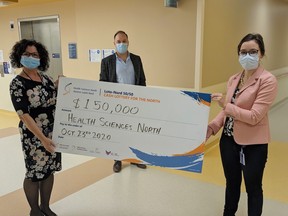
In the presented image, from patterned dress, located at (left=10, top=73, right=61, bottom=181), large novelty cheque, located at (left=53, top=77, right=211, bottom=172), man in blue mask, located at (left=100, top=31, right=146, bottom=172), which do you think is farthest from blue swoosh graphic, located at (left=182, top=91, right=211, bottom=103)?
man in blue mask, located at (left=100, top=31, right=146, bottom=172)

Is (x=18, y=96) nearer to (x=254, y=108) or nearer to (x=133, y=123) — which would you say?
(x=133, y=123)

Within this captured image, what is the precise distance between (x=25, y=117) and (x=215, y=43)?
290 centimetres

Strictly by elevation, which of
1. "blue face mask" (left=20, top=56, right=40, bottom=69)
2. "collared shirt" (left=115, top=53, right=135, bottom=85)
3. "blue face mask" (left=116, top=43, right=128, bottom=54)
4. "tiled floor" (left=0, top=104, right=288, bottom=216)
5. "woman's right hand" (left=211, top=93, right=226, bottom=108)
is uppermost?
"blue face mask" (left=116, top=43, right=128, bottom=54)

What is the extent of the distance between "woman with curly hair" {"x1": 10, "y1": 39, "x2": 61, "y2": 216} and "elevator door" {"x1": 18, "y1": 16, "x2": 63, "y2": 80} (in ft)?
11.2

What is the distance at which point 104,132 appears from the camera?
2104 mm

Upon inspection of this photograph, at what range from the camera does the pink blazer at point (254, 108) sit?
1.74m

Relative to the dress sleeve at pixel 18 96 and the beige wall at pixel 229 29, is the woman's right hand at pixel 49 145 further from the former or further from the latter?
the beige wall at pixel 229 29

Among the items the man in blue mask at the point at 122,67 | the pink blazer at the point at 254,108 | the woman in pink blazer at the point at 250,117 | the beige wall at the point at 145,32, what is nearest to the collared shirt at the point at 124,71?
the man in blue mask at the point at 122,67

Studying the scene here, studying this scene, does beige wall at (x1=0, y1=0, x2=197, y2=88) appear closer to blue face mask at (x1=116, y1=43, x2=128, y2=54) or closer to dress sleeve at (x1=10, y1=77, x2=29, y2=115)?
blue face mask at (x1=116, y1=43, x2=128, y2=54)

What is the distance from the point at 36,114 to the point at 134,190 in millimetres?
1338

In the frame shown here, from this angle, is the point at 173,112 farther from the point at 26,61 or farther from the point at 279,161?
the point at 279,161

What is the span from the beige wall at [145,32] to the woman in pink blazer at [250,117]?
69.0 inches

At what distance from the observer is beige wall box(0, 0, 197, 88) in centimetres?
362

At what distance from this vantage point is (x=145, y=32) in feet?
12.8
